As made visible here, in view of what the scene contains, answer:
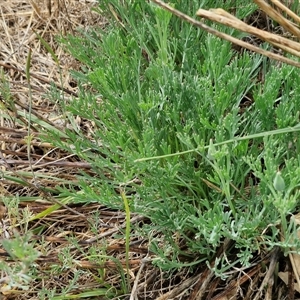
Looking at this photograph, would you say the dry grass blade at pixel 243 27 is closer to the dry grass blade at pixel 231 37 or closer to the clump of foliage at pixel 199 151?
the dry grass blade at pixel 231 37

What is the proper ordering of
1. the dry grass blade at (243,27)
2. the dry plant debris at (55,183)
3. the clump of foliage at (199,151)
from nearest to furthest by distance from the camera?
the dry grass blade at (243,27)
the clump of foliage at (199,151)
the dry plant debris at (55,183)

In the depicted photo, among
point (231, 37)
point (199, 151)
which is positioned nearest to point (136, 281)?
point (199, 151)

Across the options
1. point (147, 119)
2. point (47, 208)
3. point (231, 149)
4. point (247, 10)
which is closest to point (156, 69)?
point (147, 119)

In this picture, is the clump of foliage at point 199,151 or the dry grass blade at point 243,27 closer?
the dry grass blade at point 243,27

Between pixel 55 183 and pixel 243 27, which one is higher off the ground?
pixel 243 27

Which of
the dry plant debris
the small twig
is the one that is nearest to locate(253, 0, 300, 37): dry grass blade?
the dry plant debris

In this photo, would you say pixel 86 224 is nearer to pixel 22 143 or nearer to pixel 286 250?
pixel 22 143

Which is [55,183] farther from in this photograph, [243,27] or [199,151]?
[243,27]

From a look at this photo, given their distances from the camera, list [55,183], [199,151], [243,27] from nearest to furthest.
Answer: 1. [243,27]
2. [199,151]
3. [55,183]

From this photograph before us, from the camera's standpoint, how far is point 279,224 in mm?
1487

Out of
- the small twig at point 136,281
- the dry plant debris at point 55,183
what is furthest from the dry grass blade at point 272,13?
the small twig at point 136,281

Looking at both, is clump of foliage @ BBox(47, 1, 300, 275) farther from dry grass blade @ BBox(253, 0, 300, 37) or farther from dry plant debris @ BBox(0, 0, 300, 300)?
dry grass blade @ BBox(253, 0, 300, 37)

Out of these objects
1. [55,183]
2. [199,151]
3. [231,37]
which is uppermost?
[231,37]

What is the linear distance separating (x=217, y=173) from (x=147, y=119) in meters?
0.32
